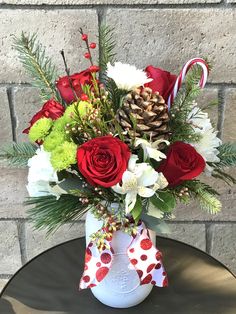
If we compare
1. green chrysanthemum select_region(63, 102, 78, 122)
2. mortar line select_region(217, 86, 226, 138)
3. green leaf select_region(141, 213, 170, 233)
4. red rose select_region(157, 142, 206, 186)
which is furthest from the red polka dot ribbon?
mortar line select_region(217, 86, 226, 138)

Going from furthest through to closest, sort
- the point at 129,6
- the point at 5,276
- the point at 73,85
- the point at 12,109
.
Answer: the point at 5,276
the point at 12,109
the point at 129,6
the point at 73,85

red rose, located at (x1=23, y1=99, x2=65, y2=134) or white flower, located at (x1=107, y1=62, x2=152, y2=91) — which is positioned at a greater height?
white flower, located at (x1=107, y1=62, x2=152, y2=91)

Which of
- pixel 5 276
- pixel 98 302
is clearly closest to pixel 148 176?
pixel 98 302

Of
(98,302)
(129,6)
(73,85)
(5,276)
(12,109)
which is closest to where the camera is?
(73,85)

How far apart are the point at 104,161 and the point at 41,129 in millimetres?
126

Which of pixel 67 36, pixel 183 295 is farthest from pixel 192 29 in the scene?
pixel 183 295

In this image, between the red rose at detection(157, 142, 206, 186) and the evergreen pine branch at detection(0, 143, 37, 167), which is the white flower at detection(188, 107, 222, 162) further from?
the evergreen pine branch at detection(0, 143, 37, 167)

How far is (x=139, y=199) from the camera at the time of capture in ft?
2.54

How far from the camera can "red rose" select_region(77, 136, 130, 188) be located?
73cm

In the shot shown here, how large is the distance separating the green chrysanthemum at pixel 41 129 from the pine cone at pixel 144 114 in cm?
11

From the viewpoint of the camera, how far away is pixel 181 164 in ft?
2.53

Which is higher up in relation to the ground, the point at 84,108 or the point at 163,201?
the point at 84,108

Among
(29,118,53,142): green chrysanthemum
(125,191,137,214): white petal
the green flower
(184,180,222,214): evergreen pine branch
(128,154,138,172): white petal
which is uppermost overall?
the green flower

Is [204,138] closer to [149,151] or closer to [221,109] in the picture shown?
[149,151]
